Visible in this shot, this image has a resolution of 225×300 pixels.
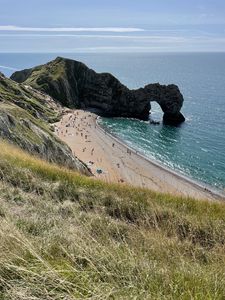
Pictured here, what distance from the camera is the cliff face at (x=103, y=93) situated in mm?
135500

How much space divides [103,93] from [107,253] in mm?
139247

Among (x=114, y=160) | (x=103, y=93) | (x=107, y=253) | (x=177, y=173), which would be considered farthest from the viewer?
(x=103, y=93)

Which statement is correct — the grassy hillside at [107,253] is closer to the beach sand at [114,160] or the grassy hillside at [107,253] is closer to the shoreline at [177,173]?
the beach sand at [114,160]

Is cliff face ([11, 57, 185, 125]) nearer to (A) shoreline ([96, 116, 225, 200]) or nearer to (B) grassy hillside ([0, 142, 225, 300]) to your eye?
(A) shoreline ([96, 116, 225, 200])

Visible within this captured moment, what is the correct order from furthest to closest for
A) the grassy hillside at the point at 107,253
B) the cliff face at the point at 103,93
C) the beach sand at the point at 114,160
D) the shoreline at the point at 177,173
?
the cliff face at the point at 103,93, the beach sand at the point at 114,160, the shoreline at the point at 177,173, the grassy hillside at the point at 107,253

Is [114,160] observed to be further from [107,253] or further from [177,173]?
[107,253]

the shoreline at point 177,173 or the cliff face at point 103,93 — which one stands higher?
the cliff face at point 103,93

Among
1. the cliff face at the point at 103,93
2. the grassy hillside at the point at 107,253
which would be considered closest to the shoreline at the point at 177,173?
the cliff face at the point at 103,93

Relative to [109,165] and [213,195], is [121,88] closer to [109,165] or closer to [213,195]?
[109,165]

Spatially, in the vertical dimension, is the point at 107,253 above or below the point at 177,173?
above

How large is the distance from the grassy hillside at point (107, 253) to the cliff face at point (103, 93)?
11883cm

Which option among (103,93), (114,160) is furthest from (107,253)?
(103,93)

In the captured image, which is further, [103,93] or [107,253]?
[103,93]

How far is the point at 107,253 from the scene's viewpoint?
5.30 metres
